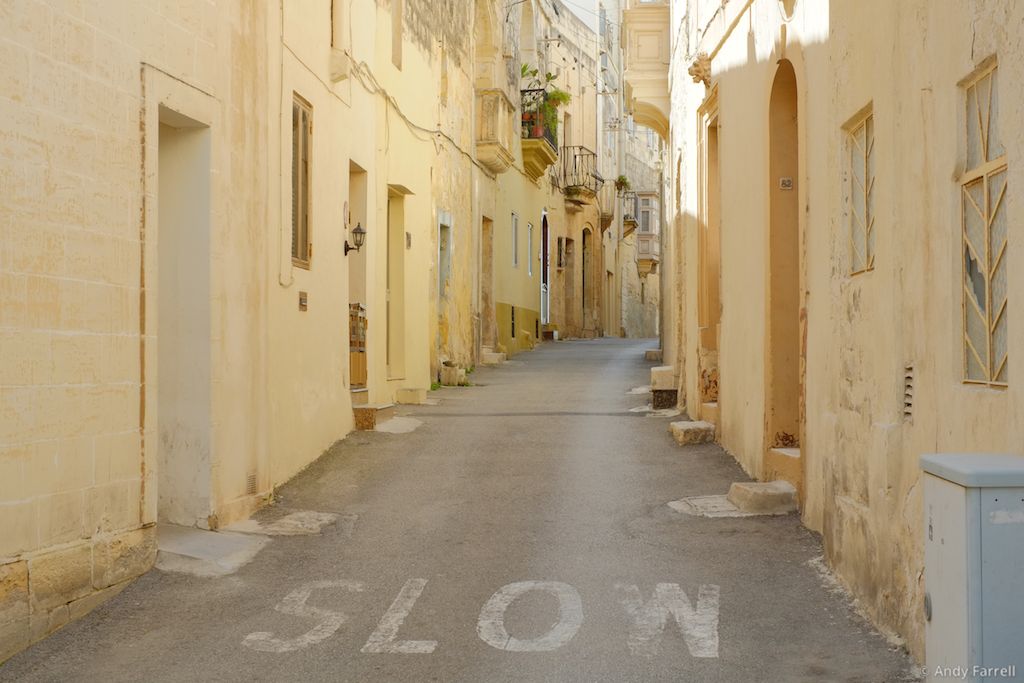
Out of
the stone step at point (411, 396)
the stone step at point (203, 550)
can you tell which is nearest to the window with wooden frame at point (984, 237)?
the stone step at point (203, 550)

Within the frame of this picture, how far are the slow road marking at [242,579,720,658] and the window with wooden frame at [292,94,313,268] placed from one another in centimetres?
399

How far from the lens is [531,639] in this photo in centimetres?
598

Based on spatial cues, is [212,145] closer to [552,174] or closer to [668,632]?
[668,632]

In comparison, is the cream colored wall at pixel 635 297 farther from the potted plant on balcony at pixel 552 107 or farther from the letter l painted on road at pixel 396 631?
the letter l painted on road at pixel 396 631

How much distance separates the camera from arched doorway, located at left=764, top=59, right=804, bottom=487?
9.04 m

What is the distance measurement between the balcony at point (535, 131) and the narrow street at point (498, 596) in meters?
16.7

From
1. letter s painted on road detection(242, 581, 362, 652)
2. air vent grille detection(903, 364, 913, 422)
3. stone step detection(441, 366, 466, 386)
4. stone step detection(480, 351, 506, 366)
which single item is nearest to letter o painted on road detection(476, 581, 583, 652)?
letter s painted on road detection(242, 581, 362, 652)

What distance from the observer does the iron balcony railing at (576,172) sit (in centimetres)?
3254

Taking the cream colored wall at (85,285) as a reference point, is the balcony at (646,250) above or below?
above

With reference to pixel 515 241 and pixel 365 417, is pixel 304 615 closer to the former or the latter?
pixel 365 417

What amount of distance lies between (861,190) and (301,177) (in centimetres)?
534

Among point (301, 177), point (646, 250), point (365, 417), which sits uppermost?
point (646, 250)

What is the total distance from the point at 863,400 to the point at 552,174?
84.3 ft

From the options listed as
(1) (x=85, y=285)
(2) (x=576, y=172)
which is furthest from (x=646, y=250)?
(1) (x=85, y=285)
